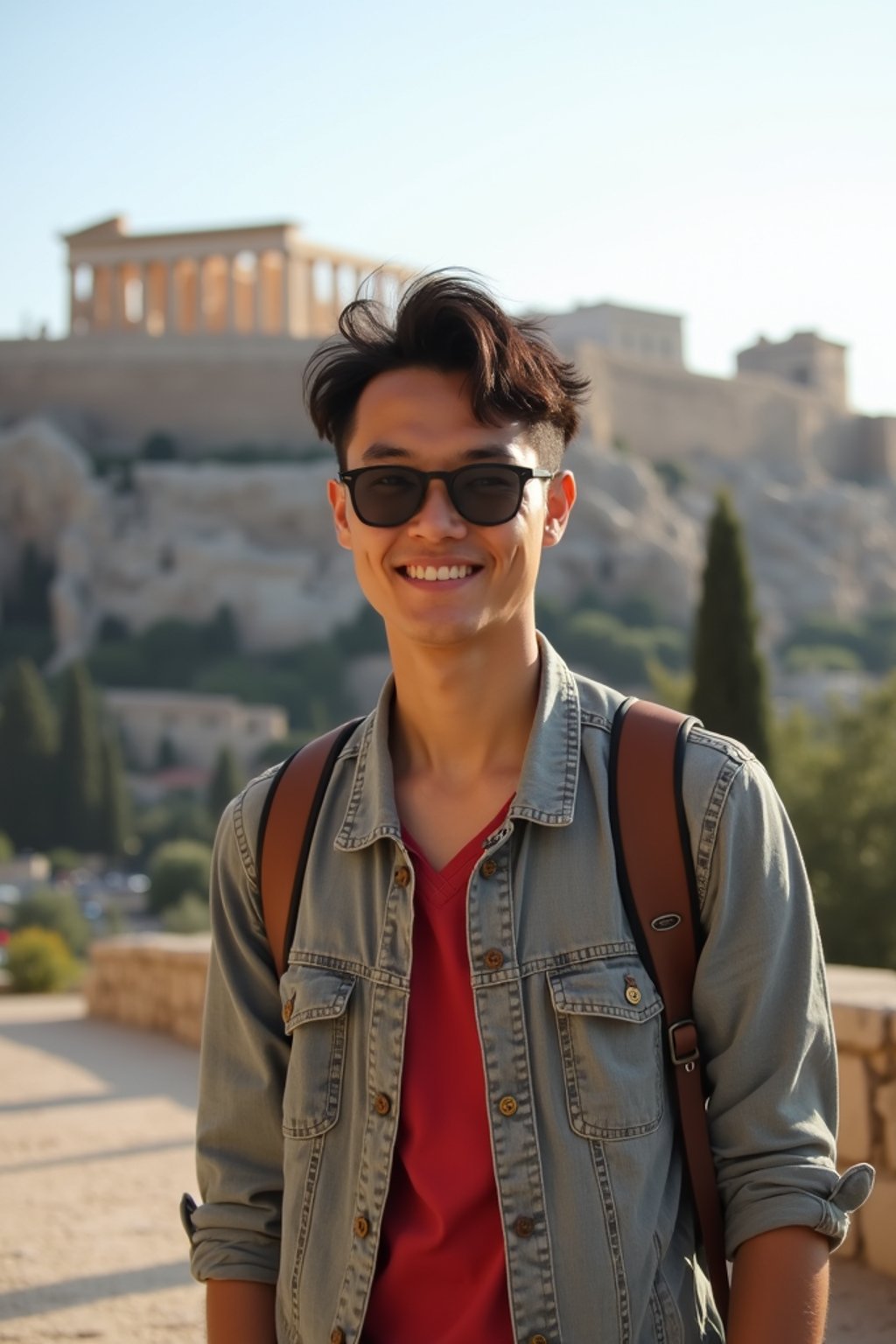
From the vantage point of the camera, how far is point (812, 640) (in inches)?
2009

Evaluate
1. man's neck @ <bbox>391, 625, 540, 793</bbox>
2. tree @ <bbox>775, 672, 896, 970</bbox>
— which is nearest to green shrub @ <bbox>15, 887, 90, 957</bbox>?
tree @ <bbox>775, 672, 896, 970</bbox>

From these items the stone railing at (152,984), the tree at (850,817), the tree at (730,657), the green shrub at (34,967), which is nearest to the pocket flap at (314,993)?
the stone railing at (152,984)

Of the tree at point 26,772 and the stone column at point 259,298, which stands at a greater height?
the stone column at point 259,298

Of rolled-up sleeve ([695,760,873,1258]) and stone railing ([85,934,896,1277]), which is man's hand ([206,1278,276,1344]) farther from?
stone railing ([85,934,896,1277])

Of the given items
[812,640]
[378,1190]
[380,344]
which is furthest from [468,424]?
[812,640]

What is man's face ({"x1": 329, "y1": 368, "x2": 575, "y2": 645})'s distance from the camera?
1.65 metres

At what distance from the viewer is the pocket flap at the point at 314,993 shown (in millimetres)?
1588

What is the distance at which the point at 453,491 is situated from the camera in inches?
64.8

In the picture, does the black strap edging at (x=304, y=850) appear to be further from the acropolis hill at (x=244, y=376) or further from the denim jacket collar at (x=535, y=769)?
the acropolis hill at (x=244, y=376)

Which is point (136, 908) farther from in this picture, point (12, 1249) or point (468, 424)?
point (468, 424)

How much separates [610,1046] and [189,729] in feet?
132

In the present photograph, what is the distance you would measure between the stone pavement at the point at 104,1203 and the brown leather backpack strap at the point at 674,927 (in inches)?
63.3

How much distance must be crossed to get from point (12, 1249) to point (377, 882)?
262 cm

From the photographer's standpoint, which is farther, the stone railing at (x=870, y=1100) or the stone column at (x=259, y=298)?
the stone column at (x=259, y=298)
